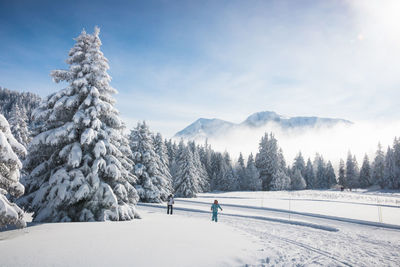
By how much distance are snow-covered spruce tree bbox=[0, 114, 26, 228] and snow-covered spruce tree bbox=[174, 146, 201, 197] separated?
1529 inches

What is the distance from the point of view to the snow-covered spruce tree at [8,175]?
7659 mm

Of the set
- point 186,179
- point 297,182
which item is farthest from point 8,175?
point 297,182

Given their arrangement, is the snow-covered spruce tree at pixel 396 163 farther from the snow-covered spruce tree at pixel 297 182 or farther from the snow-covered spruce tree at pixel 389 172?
the snow-covered spruce tree at pixel 297 182

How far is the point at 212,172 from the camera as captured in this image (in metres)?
87.8

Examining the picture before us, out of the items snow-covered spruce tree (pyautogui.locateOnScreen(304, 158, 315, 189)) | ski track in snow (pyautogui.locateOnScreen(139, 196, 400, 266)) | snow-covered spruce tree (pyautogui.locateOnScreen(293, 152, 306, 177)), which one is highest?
snow-covered spruce tree (pyautogui.locateOnScreen(293, 152, 306, 177))

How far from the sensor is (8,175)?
832cm

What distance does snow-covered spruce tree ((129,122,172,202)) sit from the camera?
3180 centimetres

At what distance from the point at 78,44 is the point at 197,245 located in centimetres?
1470

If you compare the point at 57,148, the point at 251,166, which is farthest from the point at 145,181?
the point at 251,166

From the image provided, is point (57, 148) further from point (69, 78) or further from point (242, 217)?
point (242, 217)

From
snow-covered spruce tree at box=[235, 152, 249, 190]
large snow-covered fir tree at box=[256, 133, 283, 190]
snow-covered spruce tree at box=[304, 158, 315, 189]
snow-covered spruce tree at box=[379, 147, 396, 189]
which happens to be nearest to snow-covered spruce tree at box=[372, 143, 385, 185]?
snow-covered spruce tree at box=[379, 147, 396, 189]

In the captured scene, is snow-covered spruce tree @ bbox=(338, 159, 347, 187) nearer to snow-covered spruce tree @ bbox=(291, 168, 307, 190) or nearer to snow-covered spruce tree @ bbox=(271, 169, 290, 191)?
snow-covered spruce tree @ bbox=(291, 168, 307, 190)

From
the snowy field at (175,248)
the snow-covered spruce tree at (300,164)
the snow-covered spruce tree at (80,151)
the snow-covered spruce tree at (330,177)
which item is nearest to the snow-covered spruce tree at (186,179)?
the snow-covered spruce tree at (80,151)

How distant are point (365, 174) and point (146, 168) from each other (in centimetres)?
8408
